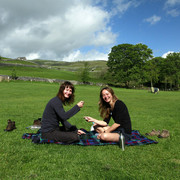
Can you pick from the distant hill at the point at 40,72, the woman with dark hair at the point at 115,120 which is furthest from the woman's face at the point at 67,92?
the distant hill at the point at 40,72

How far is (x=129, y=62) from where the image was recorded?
2047 inches

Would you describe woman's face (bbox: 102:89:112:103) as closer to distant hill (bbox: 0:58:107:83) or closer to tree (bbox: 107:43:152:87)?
distant hill (bbox: 0:58:107:83)

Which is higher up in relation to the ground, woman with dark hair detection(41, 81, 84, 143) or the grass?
the grass

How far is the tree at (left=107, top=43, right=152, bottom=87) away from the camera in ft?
169

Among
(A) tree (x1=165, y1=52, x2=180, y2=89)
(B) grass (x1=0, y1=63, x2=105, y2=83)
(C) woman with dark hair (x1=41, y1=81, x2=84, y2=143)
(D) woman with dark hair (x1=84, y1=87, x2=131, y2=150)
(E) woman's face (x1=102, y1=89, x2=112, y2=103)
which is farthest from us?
(A) tree (x1=165, y1=52, x2=180, y2=89)

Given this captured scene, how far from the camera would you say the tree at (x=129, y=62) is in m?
51.6

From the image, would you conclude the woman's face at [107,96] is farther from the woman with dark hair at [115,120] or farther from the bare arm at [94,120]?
the bare arm at [94,120]

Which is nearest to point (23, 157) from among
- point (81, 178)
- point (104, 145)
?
point (81, 178)

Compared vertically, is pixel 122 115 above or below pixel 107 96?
below

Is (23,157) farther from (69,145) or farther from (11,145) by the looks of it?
(69,145)

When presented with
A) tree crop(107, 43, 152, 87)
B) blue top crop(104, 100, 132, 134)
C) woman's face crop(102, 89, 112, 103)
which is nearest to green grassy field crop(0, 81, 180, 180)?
blue top crop(104, 100, 132, 134)

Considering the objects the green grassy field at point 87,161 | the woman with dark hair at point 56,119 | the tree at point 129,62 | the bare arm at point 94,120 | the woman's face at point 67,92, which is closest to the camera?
the green grassy field at point 87,161

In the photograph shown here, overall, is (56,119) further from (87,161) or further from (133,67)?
(133,67)

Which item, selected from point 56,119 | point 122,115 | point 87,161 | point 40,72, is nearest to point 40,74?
point 40,72
